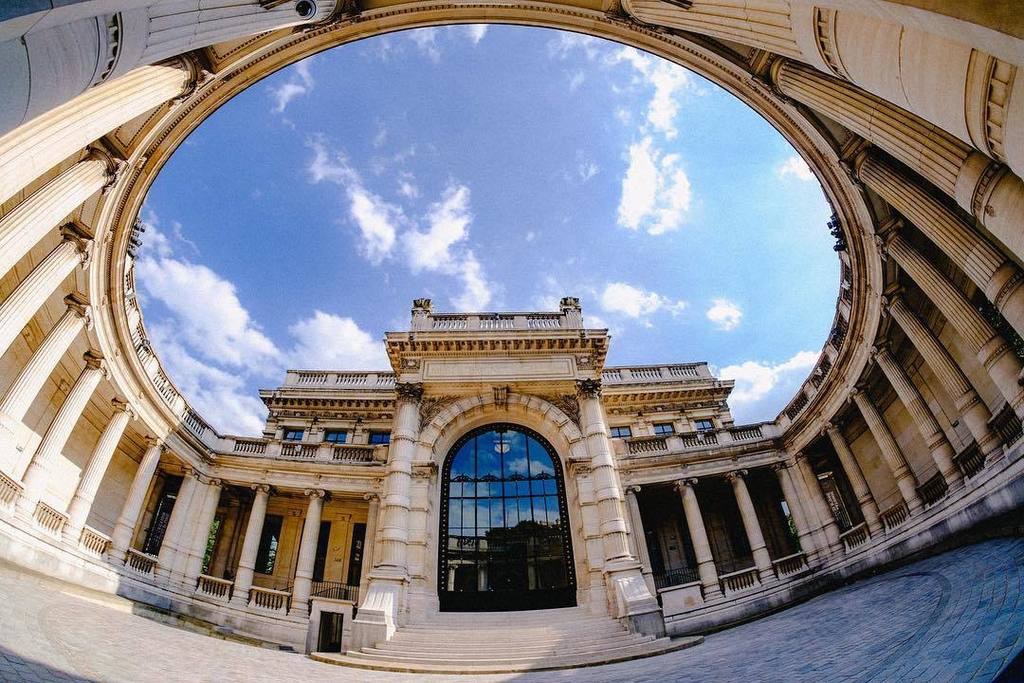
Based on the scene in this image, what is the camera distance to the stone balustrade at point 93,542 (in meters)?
14.4

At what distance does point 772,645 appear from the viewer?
908cm

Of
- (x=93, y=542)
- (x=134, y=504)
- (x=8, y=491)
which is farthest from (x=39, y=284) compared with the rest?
(x=134, y=504)

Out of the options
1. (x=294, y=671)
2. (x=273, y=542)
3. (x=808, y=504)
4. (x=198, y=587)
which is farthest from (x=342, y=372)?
(x=808, y=504)

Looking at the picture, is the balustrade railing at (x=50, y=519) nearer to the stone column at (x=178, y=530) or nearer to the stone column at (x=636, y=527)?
the stone column at (x=178, y=530)

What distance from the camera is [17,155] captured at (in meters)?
7.66

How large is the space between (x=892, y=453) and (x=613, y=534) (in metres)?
10.6

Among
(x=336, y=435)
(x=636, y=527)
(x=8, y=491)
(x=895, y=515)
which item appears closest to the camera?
(x=8, y=491)

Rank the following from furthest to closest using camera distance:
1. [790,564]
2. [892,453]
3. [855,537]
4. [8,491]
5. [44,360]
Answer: [790,564] < [855,537] < [892,453] < [44,360] < [8,491]

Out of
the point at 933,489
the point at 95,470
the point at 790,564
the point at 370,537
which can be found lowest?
the point at 790,564

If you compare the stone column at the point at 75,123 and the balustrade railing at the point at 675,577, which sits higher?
the stone column at the point at 75,123

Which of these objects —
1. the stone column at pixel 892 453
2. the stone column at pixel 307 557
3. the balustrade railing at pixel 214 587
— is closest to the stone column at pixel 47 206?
the balustrade railing at pixel 214 587

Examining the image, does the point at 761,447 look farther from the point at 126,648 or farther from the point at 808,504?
the point at 126,648

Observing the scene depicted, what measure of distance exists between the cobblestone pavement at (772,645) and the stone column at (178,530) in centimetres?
608

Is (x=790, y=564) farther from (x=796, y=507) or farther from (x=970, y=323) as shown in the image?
(x=970, y=323)
